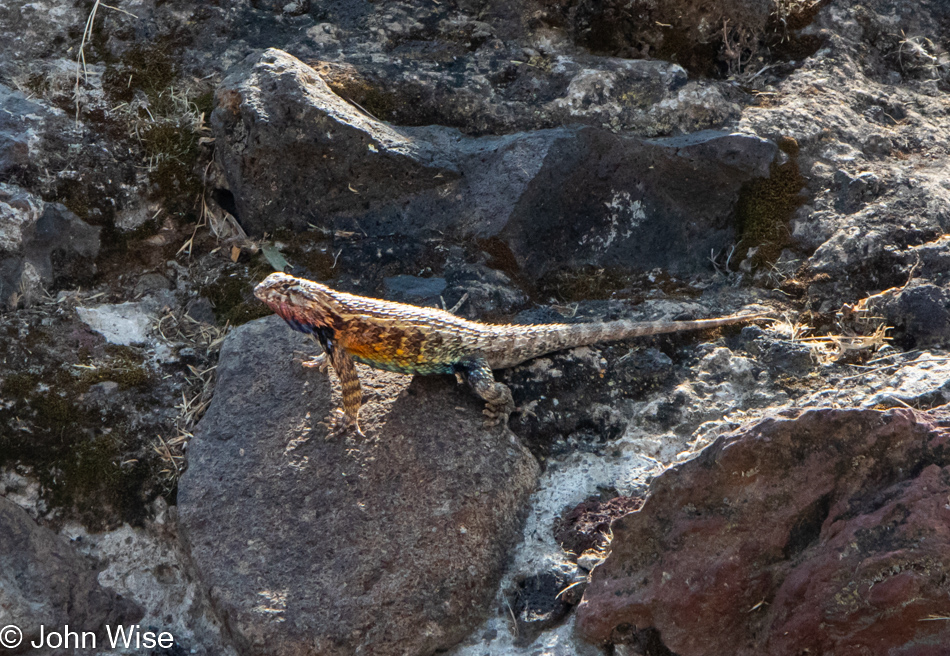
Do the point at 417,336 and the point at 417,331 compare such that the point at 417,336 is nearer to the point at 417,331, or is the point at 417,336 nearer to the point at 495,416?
the point at 417,331

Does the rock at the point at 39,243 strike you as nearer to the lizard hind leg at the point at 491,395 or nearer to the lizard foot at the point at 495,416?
the lizard hind leg at the point at 491,395

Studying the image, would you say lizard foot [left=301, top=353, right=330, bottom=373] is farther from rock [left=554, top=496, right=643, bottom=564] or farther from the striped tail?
rock [left=554, top=496, right=643, bottom=564]

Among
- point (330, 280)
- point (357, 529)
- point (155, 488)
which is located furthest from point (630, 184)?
point (155, 488)

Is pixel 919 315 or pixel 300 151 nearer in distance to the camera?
pixel 919 315

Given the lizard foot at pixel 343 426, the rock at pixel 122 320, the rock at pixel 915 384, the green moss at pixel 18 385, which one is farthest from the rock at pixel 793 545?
the green moss at pixel 18 385

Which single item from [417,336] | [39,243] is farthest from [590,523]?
[39,243]

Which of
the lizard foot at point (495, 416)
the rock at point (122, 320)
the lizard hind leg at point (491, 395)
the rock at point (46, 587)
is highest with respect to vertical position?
the lizard hind leg at point (491, 395)
